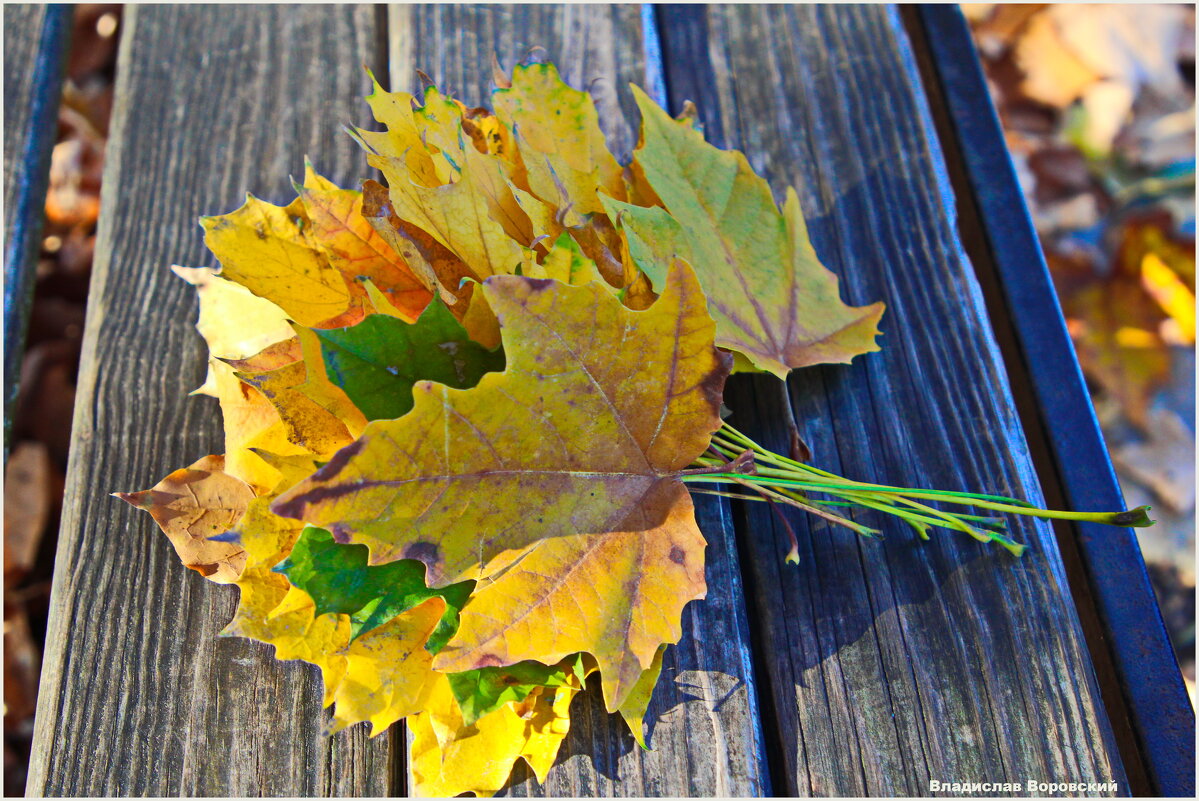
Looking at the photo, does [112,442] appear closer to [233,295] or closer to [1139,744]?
[233,295]

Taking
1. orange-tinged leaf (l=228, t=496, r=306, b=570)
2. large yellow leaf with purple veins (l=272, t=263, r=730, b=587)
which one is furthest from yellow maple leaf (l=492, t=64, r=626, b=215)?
orange-tinged leaf (l=228, t=496, r=306, b=570)

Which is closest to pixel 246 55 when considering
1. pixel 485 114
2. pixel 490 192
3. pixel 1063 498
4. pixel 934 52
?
pixel 485 114

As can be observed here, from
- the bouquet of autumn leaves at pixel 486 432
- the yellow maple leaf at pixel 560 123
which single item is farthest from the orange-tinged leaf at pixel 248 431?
the yellow maple leaf at pixel 560 123

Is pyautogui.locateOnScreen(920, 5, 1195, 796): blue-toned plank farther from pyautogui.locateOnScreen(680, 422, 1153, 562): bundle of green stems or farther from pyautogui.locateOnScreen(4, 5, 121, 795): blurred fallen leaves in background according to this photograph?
pyautogui.locateOnScreen(4, 5, 121, 795): blurred fallen leaves in background

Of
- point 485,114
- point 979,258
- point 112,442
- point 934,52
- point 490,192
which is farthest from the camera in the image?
point 934,52

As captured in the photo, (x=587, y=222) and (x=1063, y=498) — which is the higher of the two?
(x=587, y=222)

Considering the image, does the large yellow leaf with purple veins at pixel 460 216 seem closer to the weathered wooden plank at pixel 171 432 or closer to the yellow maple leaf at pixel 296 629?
the yellow maple leaf at pixel 296 629

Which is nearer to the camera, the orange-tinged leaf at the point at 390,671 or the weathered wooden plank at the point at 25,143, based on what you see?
the orange-tinged leaf at the point at 390,671
